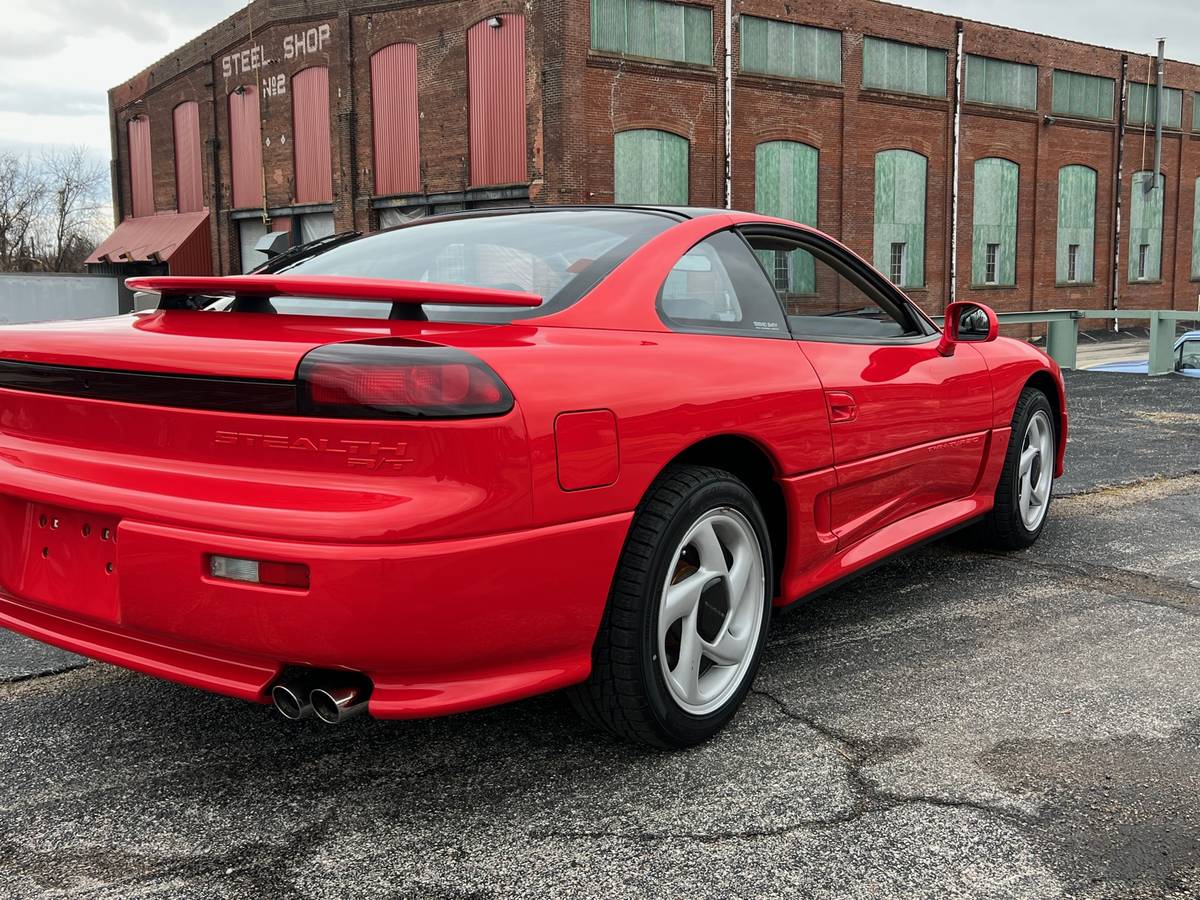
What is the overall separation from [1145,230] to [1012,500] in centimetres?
3624

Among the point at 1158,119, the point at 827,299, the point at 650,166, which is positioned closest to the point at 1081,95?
the point at 1158,119

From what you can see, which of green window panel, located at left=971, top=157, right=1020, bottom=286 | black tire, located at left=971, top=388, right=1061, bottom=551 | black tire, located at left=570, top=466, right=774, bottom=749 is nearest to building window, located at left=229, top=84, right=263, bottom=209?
green window panel, located at left=971, top=157, right=1020, bottom=286

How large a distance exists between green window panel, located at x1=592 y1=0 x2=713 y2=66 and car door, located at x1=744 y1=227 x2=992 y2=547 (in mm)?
21315

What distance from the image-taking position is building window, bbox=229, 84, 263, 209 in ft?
101

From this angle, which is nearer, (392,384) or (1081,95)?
(392,384)

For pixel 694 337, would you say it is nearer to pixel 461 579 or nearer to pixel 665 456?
pixel 665 456

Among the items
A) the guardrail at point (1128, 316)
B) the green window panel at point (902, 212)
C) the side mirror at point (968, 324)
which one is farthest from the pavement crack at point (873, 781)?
the green window panel at point (902, 212)

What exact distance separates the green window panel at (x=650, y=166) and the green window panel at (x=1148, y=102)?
18240 millimetres

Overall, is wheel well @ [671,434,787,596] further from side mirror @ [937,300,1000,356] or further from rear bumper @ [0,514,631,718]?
side mirror @ [937,300,1000,356]

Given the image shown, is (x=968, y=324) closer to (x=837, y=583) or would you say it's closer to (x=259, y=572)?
(x=837, y=583)

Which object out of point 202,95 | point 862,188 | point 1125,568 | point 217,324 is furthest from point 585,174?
point 217,324

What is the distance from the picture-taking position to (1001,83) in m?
31.2

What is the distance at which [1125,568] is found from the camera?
4539 mm

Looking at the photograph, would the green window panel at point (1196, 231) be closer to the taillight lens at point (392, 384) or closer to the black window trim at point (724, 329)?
the black window trim at point (724, 329)
